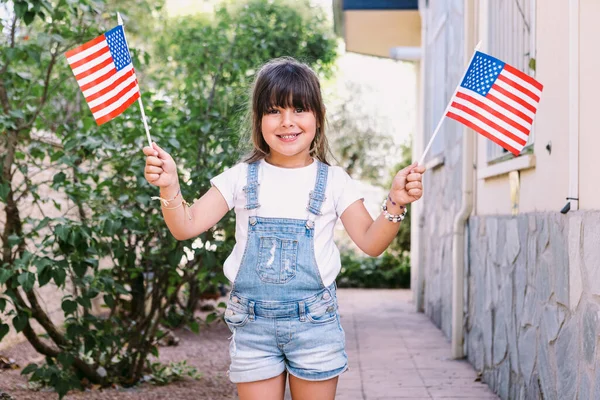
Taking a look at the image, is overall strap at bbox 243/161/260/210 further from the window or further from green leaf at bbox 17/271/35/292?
the window

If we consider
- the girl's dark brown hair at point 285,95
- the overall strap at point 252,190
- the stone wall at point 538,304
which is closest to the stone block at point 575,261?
the stone wall at point 538,304

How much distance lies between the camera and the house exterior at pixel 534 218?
301 cm

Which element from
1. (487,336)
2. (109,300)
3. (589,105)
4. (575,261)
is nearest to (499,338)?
(487,336)

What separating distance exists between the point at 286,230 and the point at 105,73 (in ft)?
2.56

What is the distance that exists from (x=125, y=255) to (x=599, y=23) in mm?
2711

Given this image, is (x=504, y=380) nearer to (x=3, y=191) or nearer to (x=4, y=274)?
(x=4, y=274)

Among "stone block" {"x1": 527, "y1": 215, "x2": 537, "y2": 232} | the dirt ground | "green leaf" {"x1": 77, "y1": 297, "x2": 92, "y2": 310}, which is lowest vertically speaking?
the dirt ground

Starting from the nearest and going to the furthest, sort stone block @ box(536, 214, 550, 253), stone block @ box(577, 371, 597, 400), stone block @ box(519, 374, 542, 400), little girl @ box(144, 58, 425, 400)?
1. little girl @ box(144, 58, 425, 400)
2. stone block @ box(577, 371, 597, 400)
3. stone block @ box(536, 214, 550, 253)
4. stone block @ box(519, 374, 542, 400)

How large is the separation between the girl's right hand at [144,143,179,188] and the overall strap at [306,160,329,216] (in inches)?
16.6

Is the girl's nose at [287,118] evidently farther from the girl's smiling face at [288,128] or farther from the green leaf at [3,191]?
the green leaf at [3,191]

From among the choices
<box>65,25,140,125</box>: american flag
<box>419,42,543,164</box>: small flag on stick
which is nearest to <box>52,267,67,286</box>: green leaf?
<box>65,25,140,125</box>: american flag

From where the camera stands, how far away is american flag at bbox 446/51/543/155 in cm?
266

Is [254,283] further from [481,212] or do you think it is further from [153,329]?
[481,212]

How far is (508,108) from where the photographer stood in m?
2.67
